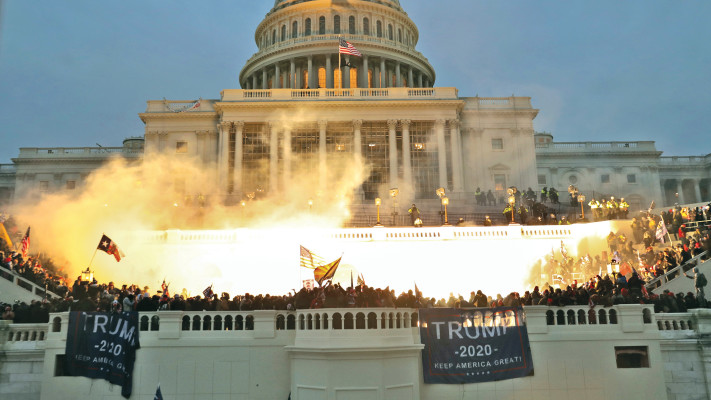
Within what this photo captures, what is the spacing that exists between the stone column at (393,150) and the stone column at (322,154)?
17.9 feet

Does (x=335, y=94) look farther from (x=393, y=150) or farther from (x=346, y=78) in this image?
(x=346, y=78)

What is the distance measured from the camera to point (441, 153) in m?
50.8

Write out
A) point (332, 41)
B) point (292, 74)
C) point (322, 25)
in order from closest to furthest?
point (332, 41) → point (292, 74) → point (322, 25)

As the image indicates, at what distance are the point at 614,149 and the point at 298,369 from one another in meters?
60.2

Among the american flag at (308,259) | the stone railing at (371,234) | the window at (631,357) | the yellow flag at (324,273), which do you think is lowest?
the window at (631,357)

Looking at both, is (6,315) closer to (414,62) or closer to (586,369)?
(586,369)

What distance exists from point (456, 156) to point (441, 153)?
1.43 m

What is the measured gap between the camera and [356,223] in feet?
120

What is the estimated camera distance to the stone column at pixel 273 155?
49675 mm

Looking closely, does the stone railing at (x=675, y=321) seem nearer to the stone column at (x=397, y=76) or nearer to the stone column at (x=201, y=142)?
the stone column at (x=201, y=142)

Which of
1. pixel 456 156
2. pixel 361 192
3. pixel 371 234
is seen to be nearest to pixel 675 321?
pixel 371 234

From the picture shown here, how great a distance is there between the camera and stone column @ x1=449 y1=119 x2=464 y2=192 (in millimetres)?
50562

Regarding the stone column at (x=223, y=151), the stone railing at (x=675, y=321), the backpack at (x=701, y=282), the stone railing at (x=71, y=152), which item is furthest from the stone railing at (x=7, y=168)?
the backpack at (x=701, y=282)

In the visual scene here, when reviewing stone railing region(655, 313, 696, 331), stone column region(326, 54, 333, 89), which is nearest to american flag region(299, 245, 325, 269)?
stone railing region(655, 313, 696, 331)
